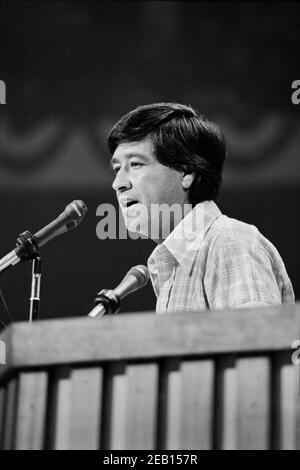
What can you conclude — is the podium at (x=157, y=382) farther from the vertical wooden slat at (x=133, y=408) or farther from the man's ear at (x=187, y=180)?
the man's ear at (x=187, y=180)

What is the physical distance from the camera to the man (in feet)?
7.65

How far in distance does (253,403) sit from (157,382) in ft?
0.52

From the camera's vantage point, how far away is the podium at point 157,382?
142 centimetres

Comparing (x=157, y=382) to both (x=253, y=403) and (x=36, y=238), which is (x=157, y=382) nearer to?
(x=253, y=403)

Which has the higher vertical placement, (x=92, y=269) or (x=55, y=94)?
(x=55, y=94)

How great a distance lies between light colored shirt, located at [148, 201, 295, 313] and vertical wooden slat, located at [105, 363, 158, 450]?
755mm

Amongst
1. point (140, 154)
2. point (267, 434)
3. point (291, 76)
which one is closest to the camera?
point (267, 434)

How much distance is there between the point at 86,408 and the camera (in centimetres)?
148

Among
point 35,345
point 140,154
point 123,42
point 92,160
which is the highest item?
point 123,42

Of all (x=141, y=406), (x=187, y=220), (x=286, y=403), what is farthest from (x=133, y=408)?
(x=187, y=220)

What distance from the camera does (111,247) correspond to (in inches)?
157

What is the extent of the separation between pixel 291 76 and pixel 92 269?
1220mm

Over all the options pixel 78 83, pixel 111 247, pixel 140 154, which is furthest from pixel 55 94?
pixel 140 154
